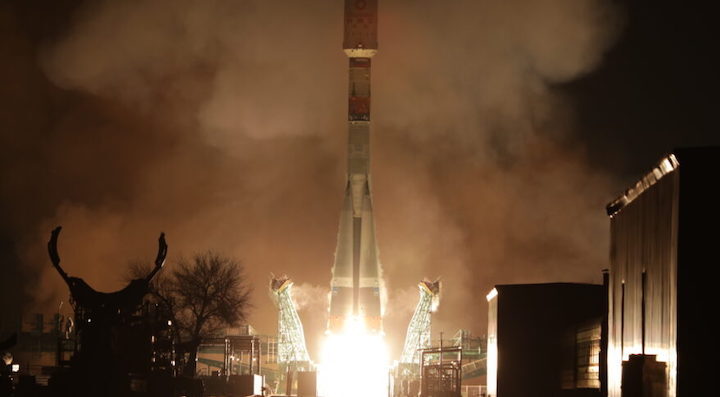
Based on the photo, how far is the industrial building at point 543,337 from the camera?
46.0m

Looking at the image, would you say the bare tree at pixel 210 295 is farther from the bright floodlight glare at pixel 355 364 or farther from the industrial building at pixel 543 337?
the industrial building at pixel 543 337

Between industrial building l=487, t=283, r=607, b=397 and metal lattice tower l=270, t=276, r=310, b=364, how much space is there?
39717mm

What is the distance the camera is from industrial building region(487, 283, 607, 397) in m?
46.0

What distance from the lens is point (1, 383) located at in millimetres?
41969

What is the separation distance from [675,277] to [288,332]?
66.9 metres

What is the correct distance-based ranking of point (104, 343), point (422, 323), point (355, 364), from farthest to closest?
point (422, 323), point (355, 364), point (104, 343)

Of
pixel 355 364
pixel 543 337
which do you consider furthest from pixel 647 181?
pixel 355 364

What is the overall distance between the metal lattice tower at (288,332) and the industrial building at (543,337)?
3972cm

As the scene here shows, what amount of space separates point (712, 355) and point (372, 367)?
6517 centimetres

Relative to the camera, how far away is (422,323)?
284 ft

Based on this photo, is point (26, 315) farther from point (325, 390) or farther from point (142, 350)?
point (142, 350)

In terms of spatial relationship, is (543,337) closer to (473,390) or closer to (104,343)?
(104,343)

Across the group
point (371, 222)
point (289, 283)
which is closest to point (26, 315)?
point (289, 283)

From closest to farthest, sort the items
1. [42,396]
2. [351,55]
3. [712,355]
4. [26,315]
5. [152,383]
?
[712,355]
[42,396]
[152,383]
[351,55]
[26,315]
